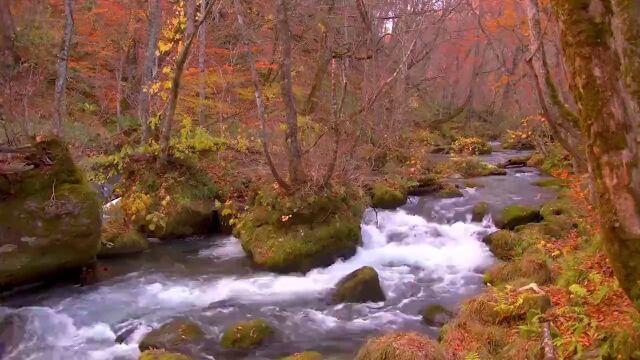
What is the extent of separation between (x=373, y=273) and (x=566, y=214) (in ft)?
18.2

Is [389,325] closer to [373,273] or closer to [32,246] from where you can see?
[373,273]

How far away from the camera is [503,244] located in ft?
37.1

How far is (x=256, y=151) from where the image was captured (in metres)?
14.5

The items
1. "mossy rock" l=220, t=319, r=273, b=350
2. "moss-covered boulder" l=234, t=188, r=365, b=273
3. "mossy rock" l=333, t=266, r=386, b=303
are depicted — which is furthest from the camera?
"moss-covered boulder" l=234, t=188, r=365, b=273

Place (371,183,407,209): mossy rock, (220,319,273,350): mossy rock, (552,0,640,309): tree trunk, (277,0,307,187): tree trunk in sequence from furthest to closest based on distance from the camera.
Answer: (371,183,407,209): mossy rock, (277,0,307,187): tree trunk, (220,319,273,350): mossy rock, (552,0,640,309): tree trunk

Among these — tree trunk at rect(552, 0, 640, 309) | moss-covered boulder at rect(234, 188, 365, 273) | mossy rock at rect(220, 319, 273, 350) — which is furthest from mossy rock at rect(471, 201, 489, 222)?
tree trunk at rect(552, 0, 640, 309)

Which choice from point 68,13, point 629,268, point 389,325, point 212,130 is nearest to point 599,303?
point 629,268

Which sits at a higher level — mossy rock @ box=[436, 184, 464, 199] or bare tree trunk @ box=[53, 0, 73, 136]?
bare tree trunk @ box=[53, 0, 73, 136]

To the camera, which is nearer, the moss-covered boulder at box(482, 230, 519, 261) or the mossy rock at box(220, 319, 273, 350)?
the mossy rock at box(220, 319, 273, 350)

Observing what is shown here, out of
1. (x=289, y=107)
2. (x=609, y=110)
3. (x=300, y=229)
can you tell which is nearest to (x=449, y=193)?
(x=300, y=229)

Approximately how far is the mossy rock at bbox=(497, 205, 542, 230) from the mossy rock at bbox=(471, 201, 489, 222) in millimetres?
→ 695

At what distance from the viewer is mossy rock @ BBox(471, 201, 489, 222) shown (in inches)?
534

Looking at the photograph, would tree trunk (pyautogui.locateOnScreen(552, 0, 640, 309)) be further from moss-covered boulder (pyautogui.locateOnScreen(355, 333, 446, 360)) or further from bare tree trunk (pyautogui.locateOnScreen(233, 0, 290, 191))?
bare tree trunk (pyautogui.locateOnScreen(233, 0, 290, 191))

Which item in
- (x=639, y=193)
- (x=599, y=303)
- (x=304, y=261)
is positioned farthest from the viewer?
(x=304, y=261)
